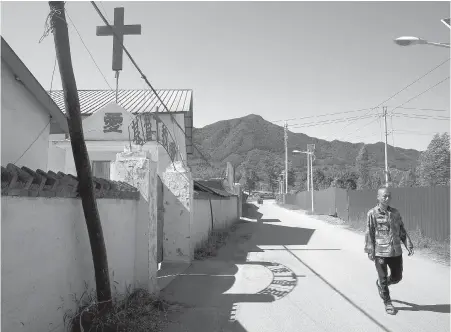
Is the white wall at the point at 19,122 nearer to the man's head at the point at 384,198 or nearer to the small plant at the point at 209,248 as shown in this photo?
the small plant at the point at 209,248

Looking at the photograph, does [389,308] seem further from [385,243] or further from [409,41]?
[409,41]

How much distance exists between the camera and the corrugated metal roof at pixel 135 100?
698 inches

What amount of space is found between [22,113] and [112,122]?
235 inches

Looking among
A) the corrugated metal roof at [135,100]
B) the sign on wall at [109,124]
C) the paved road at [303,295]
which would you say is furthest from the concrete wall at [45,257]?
the corrugated metal roof at [135,100]

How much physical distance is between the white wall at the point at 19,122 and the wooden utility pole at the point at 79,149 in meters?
4.03

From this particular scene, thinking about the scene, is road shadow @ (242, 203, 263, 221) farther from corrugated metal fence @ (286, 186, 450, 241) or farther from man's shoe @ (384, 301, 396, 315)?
man's shoe @ (384, 301, 396, 315)

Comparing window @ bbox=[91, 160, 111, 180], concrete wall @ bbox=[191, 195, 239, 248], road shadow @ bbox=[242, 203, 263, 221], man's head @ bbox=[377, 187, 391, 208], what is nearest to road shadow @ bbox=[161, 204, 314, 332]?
concrete wall @ bbox=[191, 195, 239, 248]

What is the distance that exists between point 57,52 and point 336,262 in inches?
327

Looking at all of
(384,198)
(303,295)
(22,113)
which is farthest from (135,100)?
(384,198)

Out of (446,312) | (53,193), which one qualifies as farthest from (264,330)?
(53,193)

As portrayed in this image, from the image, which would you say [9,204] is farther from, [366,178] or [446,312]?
[366,178]

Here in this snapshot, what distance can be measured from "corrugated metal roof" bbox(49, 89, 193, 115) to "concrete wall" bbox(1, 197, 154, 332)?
12.5 m

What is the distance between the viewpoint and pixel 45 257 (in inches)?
146

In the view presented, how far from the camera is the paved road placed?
5023 mm
